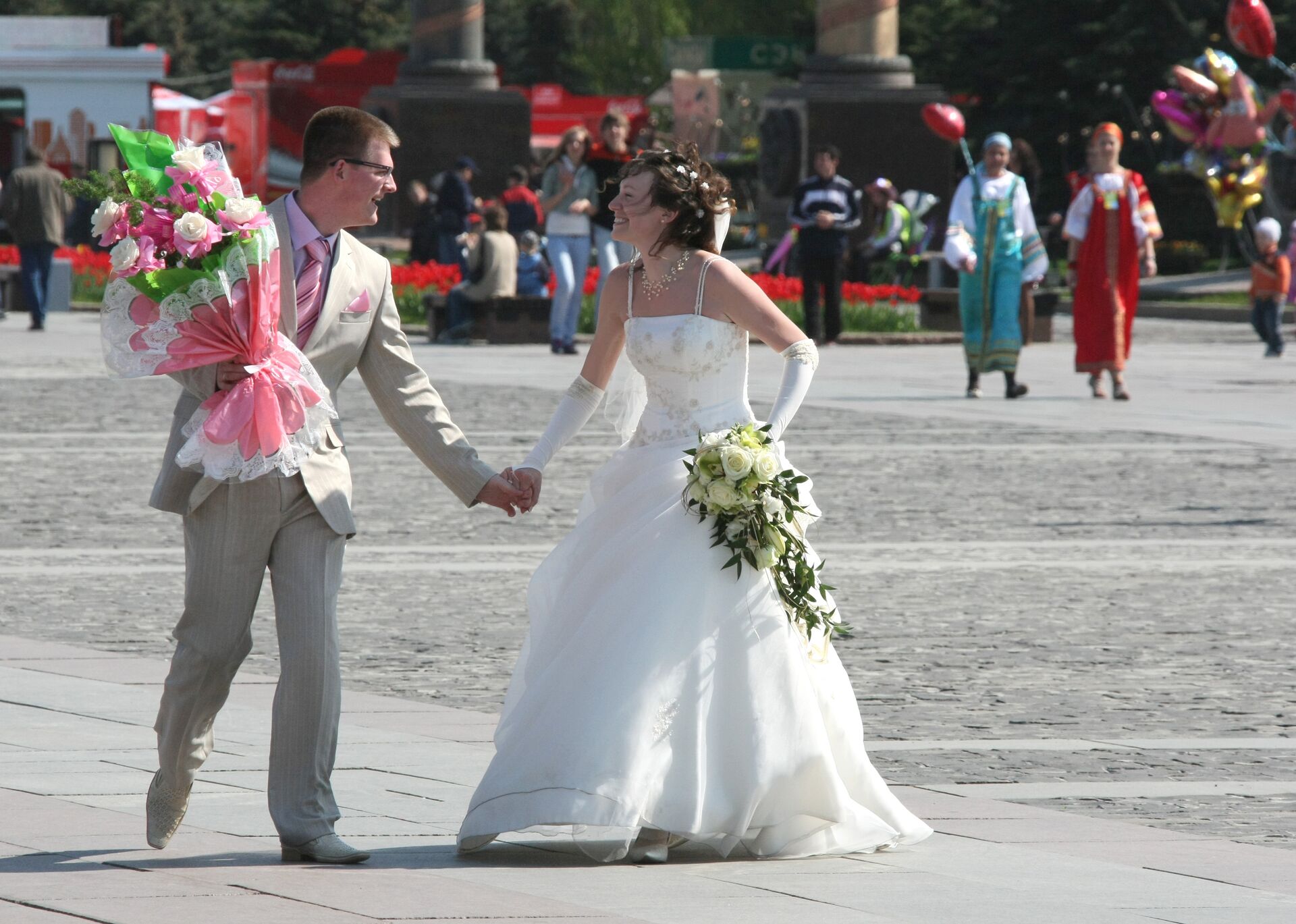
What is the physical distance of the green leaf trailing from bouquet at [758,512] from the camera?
Answer: 532 centimetres

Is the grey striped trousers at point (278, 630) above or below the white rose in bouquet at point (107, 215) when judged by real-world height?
below

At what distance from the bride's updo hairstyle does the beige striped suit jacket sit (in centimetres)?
74

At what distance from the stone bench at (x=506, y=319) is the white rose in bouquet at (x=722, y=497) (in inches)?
703

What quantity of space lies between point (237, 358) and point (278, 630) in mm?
593

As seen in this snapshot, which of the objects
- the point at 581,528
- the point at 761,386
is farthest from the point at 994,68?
the point at 581,528

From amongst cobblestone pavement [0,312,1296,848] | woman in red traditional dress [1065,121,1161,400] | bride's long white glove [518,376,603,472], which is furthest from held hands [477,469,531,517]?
woman in red traditional dress [1065,121,1161,400]

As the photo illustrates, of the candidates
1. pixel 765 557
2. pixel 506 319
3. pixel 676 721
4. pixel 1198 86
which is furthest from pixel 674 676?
pixel 1198 86

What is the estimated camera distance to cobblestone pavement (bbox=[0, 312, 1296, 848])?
652 centimetres

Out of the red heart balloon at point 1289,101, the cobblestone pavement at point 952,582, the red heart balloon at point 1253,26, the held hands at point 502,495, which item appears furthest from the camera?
the red heart balloon at point 1289,101

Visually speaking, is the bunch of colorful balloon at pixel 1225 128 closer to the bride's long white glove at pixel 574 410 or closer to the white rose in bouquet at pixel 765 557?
the bride's long white glove at pixel 574 410

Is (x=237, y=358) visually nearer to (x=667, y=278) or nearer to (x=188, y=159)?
(x=188, y=159)

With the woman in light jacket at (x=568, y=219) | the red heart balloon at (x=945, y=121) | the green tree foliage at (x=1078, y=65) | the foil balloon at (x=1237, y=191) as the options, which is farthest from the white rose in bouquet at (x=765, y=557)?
the green tree foliage at (x=1078, y=65)

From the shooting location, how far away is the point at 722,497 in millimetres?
5293

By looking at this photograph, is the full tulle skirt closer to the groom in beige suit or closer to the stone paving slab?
the stone paving slab
